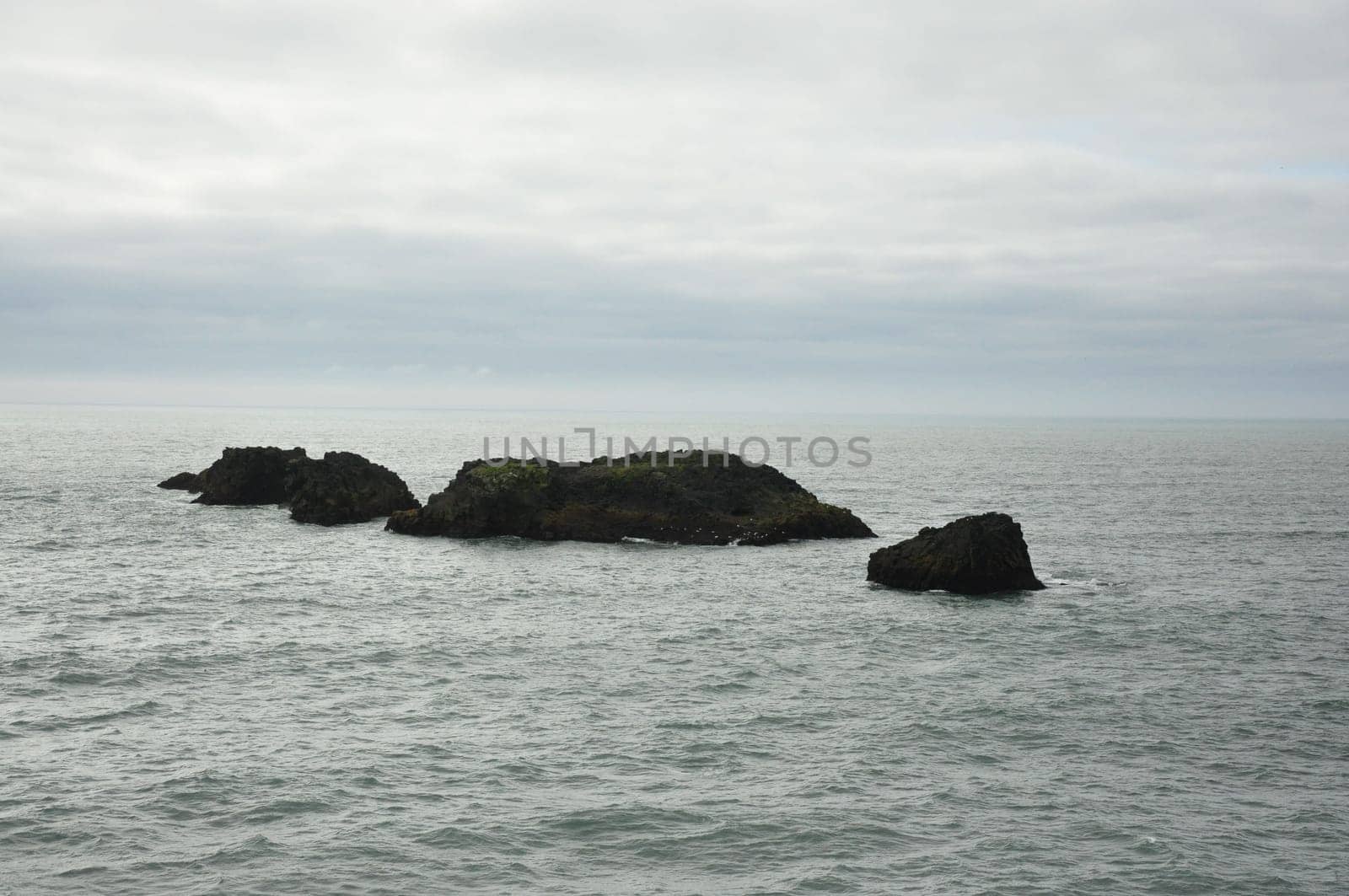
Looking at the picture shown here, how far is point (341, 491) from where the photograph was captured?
2579 inches

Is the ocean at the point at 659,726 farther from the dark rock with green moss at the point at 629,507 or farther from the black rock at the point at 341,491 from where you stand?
the black rock at the point at 341,491

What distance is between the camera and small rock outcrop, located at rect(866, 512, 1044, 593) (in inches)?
1663

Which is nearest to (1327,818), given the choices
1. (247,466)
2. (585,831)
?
(585,831)

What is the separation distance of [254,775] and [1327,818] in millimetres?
19277

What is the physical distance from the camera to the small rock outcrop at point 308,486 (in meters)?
A: 64.7

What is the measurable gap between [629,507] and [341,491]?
58.9 ft

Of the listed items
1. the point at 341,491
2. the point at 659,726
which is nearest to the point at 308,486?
the point at 341,491

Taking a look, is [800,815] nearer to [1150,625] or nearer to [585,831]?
[585,831]

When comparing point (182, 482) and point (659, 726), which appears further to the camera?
point (182, 482)

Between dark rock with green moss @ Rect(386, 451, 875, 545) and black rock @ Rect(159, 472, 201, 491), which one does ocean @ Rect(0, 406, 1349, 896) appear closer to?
dark rock with green moss @ Rect(386, 451, 875, 545)

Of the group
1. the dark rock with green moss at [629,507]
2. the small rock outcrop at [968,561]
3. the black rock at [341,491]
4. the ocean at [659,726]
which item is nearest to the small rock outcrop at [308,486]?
the black rock at [341,491]

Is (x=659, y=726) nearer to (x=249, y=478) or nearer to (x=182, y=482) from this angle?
(x=249, y=478)

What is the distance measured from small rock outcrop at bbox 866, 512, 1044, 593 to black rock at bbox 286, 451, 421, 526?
32807 millimetres

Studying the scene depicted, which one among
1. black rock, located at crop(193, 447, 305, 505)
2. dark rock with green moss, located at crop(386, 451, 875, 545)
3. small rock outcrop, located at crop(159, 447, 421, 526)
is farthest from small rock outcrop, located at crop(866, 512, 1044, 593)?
black rock, located at crop(193, 447, 305, 505)
